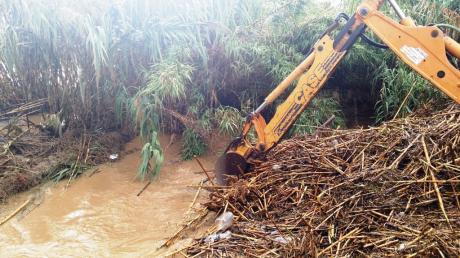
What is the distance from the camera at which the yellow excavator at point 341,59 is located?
268cm

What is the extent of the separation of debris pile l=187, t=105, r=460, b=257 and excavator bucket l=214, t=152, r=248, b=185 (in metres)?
0.10

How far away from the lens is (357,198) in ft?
8.78

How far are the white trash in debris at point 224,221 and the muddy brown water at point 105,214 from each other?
45 centimetres

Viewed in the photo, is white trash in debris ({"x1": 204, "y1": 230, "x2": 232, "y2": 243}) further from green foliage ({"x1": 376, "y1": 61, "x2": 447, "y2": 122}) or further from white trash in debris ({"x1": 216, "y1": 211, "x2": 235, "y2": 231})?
green foliage ({"x1": 376, "y1": 61, "x2": 447, "y2": 122})

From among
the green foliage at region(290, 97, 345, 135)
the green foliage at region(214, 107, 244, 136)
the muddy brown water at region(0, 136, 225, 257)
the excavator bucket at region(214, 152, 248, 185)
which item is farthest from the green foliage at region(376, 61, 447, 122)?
the muddy brown water at region(0, 136, 225, 257)

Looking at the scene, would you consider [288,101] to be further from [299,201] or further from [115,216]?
[115,216]

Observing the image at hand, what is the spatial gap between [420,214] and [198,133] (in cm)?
259

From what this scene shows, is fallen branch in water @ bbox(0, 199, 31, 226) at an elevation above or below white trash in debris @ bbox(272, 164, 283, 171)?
below

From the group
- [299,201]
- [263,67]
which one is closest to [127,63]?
[263,67]

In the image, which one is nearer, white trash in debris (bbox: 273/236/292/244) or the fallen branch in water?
white trash in debris (bbox: 273/236/292/244)

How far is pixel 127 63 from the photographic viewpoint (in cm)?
466

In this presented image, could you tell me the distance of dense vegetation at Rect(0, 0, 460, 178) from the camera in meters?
4.32

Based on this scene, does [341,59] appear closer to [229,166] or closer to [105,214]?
[229,166]

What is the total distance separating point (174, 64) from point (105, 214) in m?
1.77
